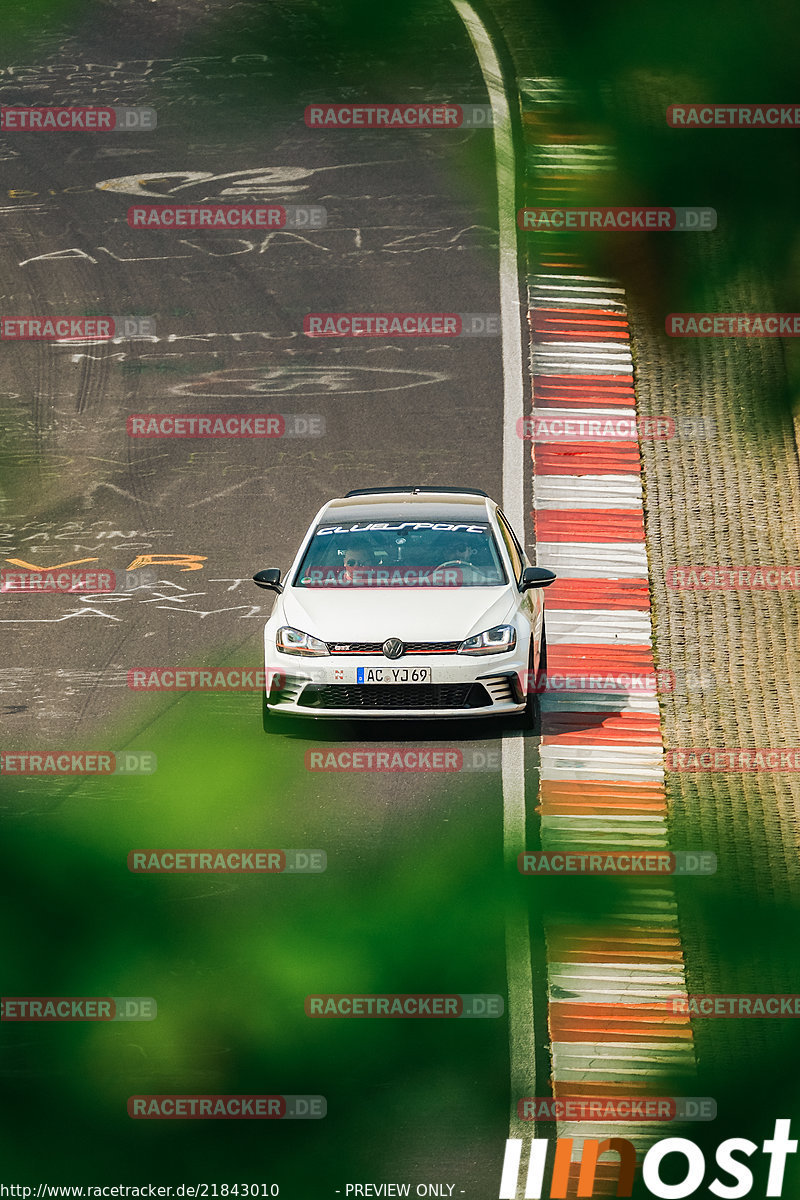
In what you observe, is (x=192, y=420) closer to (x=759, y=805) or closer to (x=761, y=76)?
(x=759, y=805)

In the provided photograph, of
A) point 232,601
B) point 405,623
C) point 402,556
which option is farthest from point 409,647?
point 232,601

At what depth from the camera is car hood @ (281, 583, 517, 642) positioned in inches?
502

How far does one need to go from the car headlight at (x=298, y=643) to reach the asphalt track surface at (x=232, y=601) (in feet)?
3.01

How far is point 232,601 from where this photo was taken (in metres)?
16.9

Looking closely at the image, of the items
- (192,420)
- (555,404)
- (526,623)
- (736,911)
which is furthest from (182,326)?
(736,911)

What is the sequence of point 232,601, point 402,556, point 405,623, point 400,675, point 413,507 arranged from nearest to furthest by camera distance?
point 400,675
point 405,623
point 402,556
point 413,507
point 232,601

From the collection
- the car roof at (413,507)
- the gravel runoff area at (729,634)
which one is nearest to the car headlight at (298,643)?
the car roof at (413,507)

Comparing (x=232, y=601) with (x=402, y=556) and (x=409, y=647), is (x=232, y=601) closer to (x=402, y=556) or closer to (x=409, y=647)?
(x=402, y=556)

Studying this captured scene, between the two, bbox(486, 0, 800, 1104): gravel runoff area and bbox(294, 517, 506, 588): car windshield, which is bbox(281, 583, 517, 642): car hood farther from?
bbox(486, 0, 800, 1104): gravel runoff area

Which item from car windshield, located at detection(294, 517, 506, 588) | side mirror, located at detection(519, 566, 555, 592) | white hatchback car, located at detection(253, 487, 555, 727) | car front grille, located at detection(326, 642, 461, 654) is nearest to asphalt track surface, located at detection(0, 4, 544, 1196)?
white hatchback car, located at detection(253, 487, 555, 727)

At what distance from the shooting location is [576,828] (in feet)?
44.0

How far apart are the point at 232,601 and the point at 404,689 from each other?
4.66 m

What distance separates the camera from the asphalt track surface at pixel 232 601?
11125mm

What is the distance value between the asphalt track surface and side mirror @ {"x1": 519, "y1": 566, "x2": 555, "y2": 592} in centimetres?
136
